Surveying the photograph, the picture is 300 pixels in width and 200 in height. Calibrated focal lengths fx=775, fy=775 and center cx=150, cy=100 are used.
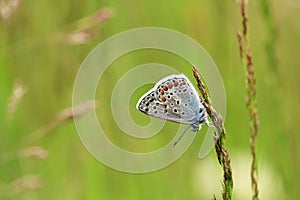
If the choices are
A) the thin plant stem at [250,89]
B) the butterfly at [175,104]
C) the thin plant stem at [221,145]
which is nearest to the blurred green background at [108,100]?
the thin plant stem at [250,89]

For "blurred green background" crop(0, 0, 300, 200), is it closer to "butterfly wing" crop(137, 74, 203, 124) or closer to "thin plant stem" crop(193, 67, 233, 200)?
"butterfly wing" crop(137, 74, 203, 124)

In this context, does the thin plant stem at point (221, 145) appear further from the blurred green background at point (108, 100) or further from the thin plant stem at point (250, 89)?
the blurred green background at point (108, 100)

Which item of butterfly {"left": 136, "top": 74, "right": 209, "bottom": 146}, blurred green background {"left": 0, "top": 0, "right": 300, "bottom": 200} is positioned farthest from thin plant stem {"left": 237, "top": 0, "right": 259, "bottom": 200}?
blurred green background {"left": 0, "top": 0, "right": 300, "bottom": 200}

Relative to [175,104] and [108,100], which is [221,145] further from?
[108,100]

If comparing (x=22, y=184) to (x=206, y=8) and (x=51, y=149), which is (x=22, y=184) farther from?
(x=206, y=8)

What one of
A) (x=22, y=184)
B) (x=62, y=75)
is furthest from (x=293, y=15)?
(x=22, y=184)

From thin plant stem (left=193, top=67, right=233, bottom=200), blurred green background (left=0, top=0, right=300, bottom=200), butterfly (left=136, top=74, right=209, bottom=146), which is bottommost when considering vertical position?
thin plant stem (left=193, top=67, right=233, bottom=200)
